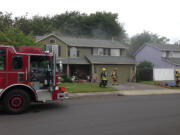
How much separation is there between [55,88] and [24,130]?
2.73 meters

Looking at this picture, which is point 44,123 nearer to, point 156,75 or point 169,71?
point 156,75

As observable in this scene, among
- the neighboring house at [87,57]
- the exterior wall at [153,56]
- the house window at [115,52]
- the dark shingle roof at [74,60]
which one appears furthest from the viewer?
the exterior wall at [153,56]

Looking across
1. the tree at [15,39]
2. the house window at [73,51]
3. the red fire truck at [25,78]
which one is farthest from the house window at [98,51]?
the red fire truck at [25,78]

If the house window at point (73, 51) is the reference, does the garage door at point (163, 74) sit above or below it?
below

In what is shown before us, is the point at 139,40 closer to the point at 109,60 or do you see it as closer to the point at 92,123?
the point at 109,60

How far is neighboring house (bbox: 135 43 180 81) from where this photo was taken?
2570cm

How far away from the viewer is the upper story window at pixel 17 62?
696 cm

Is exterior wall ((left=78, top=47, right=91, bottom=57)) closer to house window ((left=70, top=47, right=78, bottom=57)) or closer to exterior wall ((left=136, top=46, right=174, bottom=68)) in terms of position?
house window ((left=70, top=47, right=78, bottom=57))

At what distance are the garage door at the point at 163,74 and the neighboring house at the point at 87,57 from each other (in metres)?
3.07

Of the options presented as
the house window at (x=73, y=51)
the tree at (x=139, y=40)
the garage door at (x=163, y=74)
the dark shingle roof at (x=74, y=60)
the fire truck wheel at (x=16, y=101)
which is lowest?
the fire truck wheel at (x=16, y=101)

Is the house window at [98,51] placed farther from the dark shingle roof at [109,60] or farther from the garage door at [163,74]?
the garage door at [163,74]

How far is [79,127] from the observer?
537cm

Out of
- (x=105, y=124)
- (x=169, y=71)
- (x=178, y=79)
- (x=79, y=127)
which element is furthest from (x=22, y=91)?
(x=169, y=71)

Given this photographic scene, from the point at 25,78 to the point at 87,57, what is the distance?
17.6 m
